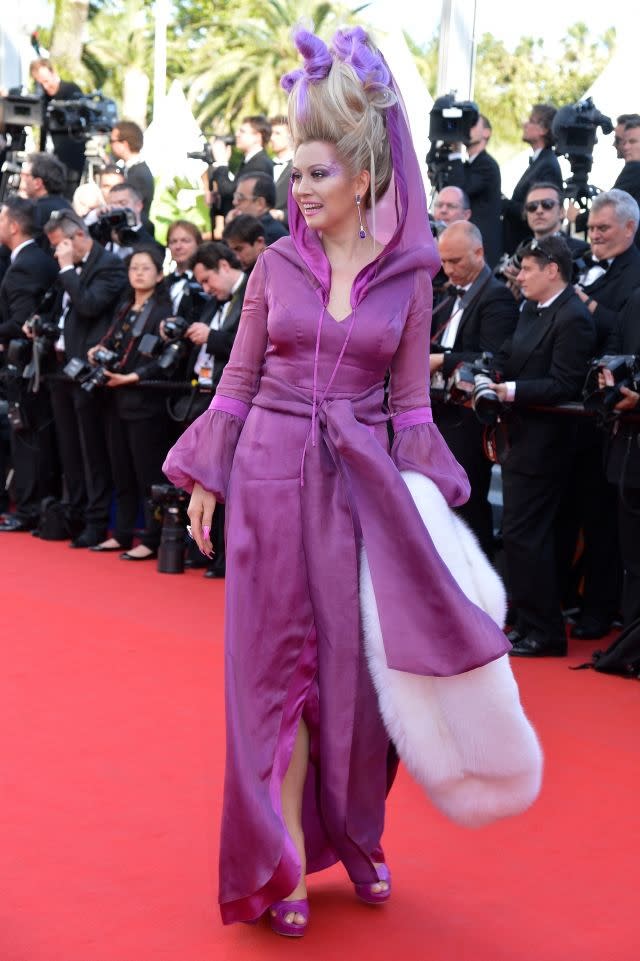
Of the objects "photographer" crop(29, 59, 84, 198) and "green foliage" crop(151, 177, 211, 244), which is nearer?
"photographer" crop(29, 59, 84, 198)

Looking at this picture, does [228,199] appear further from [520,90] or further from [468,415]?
[520,90]

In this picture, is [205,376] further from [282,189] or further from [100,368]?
[282,189]

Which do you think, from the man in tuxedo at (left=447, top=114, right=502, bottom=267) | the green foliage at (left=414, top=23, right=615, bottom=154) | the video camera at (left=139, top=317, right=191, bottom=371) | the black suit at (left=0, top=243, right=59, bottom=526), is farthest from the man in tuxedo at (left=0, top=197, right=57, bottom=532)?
the green foliage at (left=414, top=23, right=615, bottom=154)

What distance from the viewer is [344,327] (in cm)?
281

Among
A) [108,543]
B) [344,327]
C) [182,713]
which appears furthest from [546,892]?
[108,543]

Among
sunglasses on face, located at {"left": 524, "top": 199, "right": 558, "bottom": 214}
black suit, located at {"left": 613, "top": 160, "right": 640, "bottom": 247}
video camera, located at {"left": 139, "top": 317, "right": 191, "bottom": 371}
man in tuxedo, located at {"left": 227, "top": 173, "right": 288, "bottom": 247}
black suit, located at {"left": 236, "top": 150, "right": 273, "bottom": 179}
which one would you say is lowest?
video camera, located at {"left": 139, "top": 317, "right": 191, "bottom": 371}

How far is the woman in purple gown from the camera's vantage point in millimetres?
2732

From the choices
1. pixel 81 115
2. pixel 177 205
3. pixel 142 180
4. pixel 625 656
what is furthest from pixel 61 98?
pixel 625 656

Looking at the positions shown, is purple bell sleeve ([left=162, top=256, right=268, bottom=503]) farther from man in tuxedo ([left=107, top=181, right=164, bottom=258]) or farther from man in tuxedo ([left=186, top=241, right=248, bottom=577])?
man in tuxedo ([left=107, top=181, right=164, bottom=258])

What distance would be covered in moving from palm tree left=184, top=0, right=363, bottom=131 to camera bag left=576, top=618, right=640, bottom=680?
23.9 metres

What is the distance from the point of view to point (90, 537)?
24.8ft

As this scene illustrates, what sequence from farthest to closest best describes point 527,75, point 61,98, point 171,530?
point 527,75
point 61,98
point 171,530

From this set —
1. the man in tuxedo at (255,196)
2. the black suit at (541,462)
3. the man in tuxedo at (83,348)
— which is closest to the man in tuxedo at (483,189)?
the man in tuxedo at (255,196)

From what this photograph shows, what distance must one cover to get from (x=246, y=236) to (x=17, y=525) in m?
2.52
